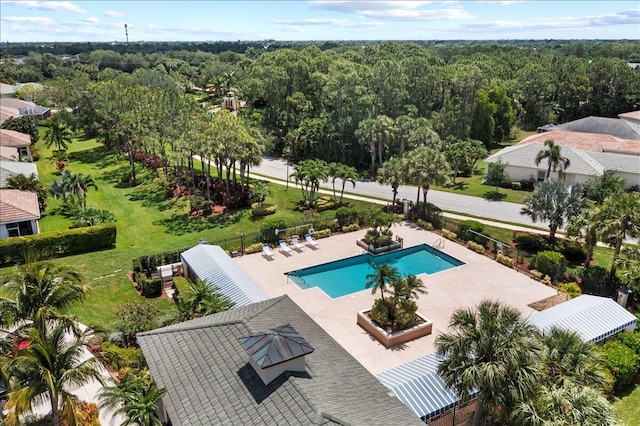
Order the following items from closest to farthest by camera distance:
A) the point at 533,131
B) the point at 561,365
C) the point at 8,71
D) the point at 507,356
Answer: the point at 507,356 < the point at 561,365 < the point at 533,131 < the point at 8,71

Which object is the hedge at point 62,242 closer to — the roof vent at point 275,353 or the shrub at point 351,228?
the shrub at point 351,228

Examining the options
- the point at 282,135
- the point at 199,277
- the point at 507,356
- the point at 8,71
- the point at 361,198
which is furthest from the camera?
the point at 8,71

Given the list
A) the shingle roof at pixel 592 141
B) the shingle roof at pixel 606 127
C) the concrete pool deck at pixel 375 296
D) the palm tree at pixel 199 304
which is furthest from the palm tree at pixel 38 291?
the shingle roof at pixel 606 127

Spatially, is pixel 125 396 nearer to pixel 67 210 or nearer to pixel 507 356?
pixel 507 356

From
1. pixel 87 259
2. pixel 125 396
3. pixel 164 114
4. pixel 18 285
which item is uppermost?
pixel 164 114

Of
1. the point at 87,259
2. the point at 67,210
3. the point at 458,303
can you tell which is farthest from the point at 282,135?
the point at 458,303

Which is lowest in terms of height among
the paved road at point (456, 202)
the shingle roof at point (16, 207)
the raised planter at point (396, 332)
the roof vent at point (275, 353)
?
the raised planter at point (396, 332)
